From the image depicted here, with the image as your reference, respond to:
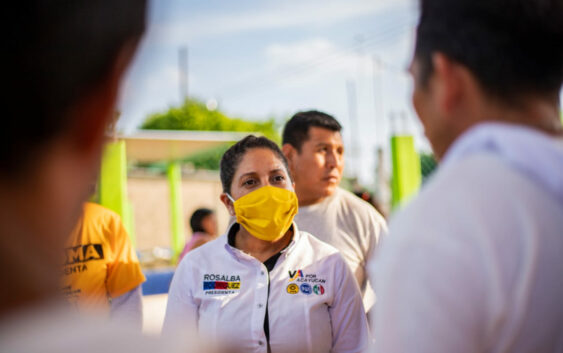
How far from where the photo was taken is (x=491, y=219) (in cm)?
102

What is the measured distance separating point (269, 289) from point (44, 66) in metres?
2.05

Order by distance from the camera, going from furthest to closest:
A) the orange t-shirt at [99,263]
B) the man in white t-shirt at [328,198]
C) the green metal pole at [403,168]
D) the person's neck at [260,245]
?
the green metal pole at [403,168], the man in white t-shirt at [328,198], the orange t-shirt at [99,263], the person's neck at [260,245]

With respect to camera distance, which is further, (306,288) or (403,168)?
(403,168)

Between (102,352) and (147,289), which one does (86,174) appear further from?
(147,289)

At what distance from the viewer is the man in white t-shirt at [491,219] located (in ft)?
3.34

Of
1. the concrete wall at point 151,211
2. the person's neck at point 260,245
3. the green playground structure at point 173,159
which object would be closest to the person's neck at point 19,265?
the person's neck at point 260,245

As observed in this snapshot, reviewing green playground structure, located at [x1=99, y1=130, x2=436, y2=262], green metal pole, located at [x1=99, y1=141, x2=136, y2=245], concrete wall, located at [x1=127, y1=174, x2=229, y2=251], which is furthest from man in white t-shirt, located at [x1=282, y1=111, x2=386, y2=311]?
concrete wall, located at [x1=127, y1=174, x2=229, y2=251]

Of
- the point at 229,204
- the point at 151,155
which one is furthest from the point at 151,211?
the point at 229,204

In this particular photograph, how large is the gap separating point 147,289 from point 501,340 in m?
7.00

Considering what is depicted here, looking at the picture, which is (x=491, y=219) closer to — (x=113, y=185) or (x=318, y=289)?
(x=318, y=289)

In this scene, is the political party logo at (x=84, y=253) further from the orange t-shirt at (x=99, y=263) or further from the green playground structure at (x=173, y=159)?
the green playground structure at (x=173, y=159)

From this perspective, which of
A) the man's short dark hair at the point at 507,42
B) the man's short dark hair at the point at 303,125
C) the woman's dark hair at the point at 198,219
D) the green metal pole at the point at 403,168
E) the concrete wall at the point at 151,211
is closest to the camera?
the man's short dark hair at the point at 507,42

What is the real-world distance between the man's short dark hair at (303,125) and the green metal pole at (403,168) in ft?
11.7

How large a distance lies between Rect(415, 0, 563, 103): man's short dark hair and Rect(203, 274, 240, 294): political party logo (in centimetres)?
171
